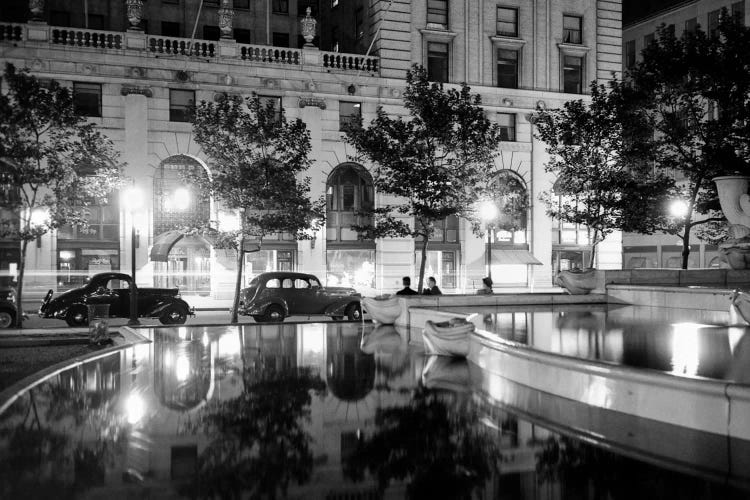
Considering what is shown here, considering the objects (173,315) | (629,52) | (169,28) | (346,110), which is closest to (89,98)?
(169,28)

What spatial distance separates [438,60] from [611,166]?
12.6 metres

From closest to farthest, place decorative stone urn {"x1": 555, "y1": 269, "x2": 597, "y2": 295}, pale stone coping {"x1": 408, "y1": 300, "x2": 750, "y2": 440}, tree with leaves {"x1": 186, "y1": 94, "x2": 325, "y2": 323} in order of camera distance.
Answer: pale stone coping {"x1": 408, "y1": 300, "x2": 750, "y2": 440}, decorative stone urn {"x1": 555, "y1": 269, "x2": 597, "y2": 295}, tree with leaves {"x1": 186, "y1": 94, "x2": 325, "y2": 323}

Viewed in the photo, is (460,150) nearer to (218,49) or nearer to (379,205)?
(379,205)

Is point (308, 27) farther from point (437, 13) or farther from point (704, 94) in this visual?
point (704, 94)

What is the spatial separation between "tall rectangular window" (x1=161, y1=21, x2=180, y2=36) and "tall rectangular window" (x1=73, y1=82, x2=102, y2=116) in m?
6.27

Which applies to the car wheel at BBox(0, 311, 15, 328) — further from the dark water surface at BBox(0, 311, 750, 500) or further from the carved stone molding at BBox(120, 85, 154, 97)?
the carved stone molding at BBox(120, 85, 154, 97)

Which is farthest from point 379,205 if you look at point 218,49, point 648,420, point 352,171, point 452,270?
point 648,420

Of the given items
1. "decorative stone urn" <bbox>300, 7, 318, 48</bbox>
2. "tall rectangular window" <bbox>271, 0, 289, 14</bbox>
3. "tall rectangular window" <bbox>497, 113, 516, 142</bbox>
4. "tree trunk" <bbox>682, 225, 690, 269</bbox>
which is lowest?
"tree trunk" <bbox>682, 225, 690, 269</bbox>

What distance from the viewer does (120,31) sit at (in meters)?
36.2

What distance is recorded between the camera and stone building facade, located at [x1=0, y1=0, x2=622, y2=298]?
108ft

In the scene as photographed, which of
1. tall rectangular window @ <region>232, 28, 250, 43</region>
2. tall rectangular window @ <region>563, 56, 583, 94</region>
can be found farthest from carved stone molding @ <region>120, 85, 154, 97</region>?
tall rectangular window @ <region>563, 56, 583, 94</region>

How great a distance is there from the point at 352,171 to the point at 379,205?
2230mm

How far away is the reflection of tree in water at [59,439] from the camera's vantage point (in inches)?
229

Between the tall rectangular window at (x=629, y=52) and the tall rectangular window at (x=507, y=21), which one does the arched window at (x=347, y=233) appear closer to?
the tall rectangular window at (x=507, y=21)
